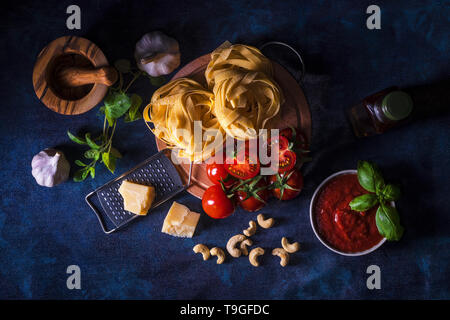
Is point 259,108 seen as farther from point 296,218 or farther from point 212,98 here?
point 296,218

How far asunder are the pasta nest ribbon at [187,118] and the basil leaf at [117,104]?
0.45ft

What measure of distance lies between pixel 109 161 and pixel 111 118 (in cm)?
20

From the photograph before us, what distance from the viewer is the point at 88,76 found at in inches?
58.7

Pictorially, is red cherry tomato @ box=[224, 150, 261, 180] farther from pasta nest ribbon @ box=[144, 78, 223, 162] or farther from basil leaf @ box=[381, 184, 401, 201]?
basil leaf @ box=[381, 184, 401, 201]

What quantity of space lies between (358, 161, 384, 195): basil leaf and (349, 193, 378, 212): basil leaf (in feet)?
0.10

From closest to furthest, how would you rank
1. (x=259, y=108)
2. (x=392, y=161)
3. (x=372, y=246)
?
(x=259, y=108) → (x=372, y=246) → (x=392, y=161)

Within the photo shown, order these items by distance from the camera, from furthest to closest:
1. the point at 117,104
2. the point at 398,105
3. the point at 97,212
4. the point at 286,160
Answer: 1. the point at 97,212
2. the point at 117,104
3. the point at 286,160
4. the point at 398,105

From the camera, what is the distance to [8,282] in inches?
69.6

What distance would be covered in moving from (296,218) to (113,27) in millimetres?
1262

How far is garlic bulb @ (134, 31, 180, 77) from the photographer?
161 centimetres

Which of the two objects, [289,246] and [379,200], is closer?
[379,200]

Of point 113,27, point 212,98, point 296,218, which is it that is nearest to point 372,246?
point 296,218

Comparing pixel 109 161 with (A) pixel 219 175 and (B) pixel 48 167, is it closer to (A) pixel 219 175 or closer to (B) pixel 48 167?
(B) pixel 48 167

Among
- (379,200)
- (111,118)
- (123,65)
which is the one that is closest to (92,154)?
(111,118)
